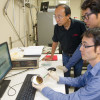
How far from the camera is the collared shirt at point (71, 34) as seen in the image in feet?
5.80

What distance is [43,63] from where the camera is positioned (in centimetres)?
161

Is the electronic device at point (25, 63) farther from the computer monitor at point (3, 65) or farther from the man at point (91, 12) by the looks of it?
the man at point (91, 12)

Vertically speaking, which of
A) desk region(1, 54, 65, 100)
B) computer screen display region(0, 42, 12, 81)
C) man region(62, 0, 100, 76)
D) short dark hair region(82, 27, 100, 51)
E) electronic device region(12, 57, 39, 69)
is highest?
man region(62, 0, 100, 76)

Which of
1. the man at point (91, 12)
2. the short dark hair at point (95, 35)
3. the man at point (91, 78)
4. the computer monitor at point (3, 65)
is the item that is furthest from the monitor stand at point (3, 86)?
the man at point (91, 12)

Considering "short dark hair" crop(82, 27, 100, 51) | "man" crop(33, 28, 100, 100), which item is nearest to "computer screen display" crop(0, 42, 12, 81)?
"man" crop(33, 28, 100, 100)

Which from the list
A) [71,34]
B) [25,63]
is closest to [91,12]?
[71,34]

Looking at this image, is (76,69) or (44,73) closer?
(44,73)

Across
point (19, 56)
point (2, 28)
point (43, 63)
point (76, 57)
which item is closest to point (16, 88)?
point (19, 56)

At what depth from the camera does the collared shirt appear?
1768mm

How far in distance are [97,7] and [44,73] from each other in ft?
2.85

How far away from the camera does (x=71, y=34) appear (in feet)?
5.84

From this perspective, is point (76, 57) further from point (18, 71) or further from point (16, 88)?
point (16, 88)

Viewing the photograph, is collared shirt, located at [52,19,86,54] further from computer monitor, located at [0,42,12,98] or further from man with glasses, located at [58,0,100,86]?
computer monitor, located at [0,42,12,98]

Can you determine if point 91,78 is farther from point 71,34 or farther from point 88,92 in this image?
point 71,34
